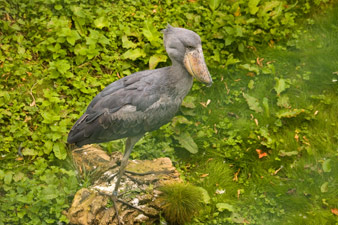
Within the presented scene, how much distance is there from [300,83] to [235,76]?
825 millimetres

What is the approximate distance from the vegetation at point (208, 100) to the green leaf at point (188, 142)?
1 cm

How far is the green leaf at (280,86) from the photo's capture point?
5379 millimetres

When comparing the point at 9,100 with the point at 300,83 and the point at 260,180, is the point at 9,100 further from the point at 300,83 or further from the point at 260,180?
the point at 300,83

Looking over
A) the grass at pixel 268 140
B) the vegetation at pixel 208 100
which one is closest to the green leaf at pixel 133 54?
the vegetation at pixel 208 100

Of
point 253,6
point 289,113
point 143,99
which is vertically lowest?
point 289,113

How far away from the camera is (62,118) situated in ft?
16.4

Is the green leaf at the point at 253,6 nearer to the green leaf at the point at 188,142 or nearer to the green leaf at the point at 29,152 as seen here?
the green leaf at the point at 188,142

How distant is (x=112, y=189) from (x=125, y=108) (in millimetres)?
1003

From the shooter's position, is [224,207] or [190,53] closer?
[190,53]

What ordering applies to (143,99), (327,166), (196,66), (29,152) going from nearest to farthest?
(196,66), (143,99), (327,166), (29,152)

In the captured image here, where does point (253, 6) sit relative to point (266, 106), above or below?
above

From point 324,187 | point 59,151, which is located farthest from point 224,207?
point 59,151

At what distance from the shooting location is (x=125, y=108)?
3.74m

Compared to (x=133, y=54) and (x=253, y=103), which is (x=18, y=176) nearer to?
(x=133, y=54)
